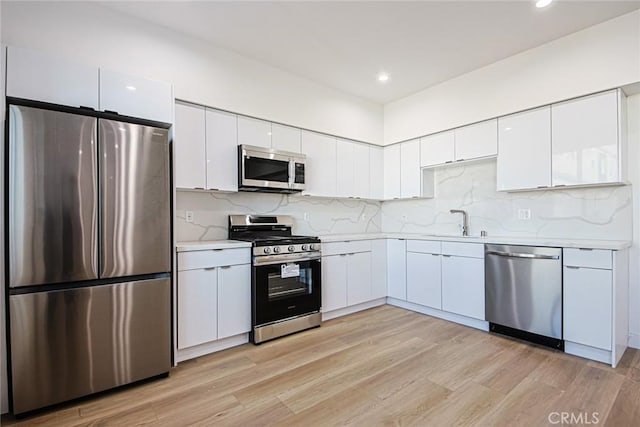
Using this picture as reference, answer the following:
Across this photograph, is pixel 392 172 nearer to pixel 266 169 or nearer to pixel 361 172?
pixel 361 172

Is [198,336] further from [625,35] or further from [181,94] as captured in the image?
[625,35]

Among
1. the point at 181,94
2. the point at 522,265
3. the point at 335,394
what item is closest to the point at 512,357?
the point at 522,265

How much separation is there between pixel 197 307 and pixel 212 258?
42 cm

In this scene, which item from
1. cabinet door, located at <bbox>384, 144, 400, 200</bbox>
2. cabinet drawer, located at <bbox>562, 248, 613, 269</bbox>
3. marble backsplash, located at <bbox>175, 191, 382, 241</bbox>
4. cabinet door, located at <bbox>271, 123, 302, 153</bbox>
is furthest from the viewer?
cabinet door, located at <bbox>384, 144, 400, 200</bbox>

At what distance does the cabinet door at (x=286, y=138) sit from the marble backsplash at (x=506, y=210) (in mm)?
1900

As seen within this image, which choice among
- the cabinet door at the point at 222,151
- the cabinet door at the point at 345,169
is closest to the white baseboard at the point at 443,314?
the cabinet door at the point at 345,169

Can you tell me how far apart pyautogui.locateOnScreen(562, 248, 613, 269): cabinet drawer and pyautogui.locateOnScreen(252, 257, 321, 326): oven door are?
2226 millimetres

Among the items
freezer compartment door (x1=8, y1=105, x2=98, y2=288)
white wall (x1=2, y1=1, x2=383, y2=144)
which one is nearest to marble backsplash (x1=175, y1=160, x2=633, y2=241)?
white wall (x1=2, y1=1, x2=383, y2=144)

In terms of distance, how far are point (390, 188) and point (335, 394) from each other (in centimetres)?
308

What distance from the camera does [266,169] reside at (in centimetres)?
339

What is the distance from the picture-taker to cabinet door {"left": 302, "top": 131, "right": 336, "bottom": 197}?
12.7 ft

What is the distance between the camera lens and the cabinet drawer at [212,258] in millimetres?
2607

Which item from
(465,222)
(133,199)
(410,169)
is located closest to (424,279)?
(465,222)

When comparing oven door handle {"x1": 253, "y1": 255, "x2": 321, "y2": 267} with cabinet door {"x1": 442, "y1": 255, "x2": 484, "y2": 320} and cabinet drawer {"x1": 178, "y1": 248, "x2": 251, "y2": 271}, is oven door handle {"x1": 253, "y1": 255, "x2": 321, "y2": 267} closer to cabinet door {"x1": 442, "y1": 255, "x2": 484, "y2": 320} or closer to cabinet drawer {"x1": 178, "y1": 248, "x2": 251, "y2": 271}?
cabinet drawer {"x1": 178, "y1": 248, "x2": 251, "y2": 271}
